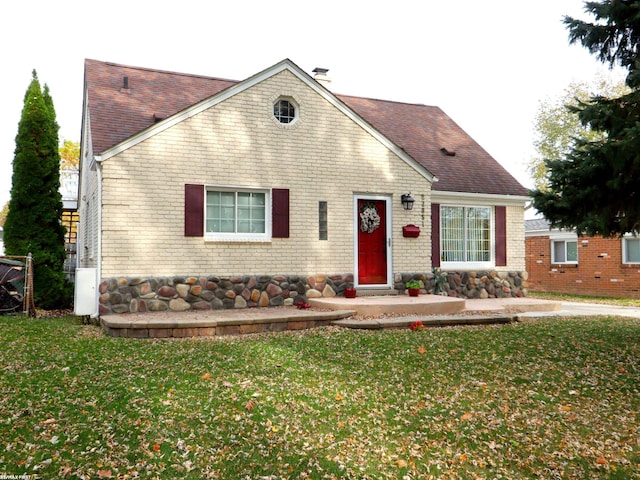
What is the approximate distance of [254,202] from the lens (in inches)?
Answer: 405

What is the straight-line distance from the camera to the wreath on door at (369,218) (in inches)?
441

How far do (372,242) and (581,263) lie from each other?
37.5 feet

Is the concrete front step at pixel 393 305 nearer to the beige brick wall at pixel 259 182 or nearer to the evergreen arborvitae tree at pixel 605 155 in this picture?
the beige brick wall at pixel 259 182

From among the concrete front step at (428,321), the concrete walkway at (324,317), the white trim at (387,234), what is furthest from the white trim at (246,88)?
the concrete front step at (428,321)

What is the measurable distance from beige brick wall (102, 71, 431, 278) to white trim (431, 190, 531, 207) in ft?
2.98

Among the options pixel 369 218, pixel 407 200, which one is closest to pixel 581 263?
pixel 407 200

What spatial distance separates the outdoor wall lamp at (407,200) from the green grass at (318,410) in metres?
4.86

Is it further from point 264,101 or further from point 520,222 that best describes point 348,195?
point 520,222

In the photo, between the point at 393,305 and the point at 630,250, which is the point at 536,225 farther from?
the point at 393,305

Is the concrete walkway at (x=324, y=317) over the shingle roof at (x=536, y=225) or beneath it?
beneath

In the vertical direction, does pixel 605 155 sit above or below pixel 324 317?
above

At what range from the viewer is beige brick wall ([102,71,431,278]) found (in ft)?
30.2

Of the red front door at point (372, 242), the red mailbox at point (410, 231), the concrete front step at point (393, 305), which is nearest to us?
the concrete front step at point (393, 305)

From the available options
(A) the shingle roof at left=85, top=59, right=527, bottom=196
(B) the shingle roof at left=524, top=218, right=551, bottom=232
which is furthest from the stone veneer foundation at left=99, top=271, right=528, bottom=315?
(B) the shingle roof at left=524, top=218, right=551, bottom=232
